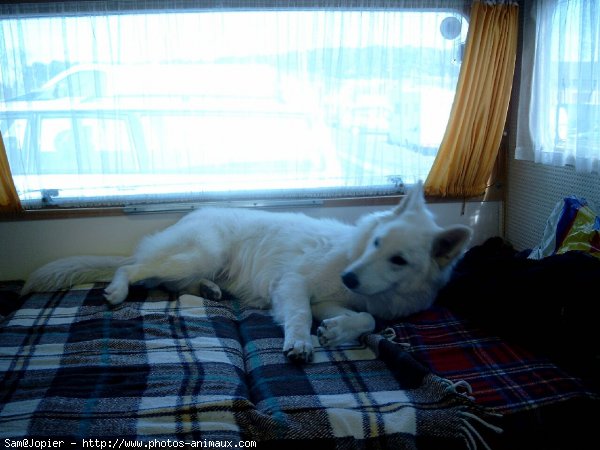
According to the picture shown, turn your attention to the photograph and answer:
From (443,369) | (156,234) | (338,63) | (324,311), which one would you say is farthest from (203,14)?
(443,369)

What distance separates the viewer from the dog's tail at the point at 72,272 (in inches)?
109

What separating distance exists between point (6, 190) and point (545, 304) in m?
2.97

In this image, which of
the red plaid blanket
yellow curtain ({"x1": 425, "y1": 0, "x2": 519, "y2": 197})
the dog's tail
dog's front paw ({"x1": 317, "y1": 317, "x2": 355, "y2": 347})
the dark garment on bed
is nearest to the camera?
the red plaid blanket

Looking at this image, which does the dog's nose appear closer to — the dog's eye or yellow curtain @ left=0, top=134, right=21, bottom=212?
the dog's eye

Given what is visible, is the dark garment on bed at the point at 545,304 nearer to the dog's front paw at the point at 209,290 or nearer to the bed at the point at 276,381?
the bed at the point at 276,381

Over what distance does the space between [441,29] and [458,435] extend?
254 cm

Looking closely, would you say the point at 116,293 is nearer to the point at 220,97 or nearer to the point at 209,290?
the point at 209,290

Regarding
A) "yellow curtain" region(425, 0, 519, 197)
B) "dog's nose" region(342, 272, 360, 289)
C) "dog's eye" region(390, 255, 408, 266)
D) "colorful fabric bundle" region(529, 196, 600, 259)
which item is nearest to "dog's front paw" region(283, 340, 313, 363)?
"dog's nose" region(342, 272, 360, 289)

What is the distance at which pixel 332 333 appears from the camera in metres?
2.15

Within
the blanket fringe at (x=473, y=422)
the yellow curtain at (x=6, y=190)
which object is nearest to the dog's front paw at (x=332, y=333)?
the blanket fringe at (x=473, y=422)

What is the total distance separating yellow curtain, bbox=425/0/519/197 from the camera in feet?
10.2

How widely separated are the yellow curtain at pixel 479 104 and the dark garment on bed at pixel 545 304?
3.10 ft

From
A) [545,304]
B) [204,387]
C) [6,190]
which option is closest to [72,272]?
[6,190]

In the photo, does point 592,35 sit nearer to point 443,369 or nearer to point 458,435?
point 443,369
